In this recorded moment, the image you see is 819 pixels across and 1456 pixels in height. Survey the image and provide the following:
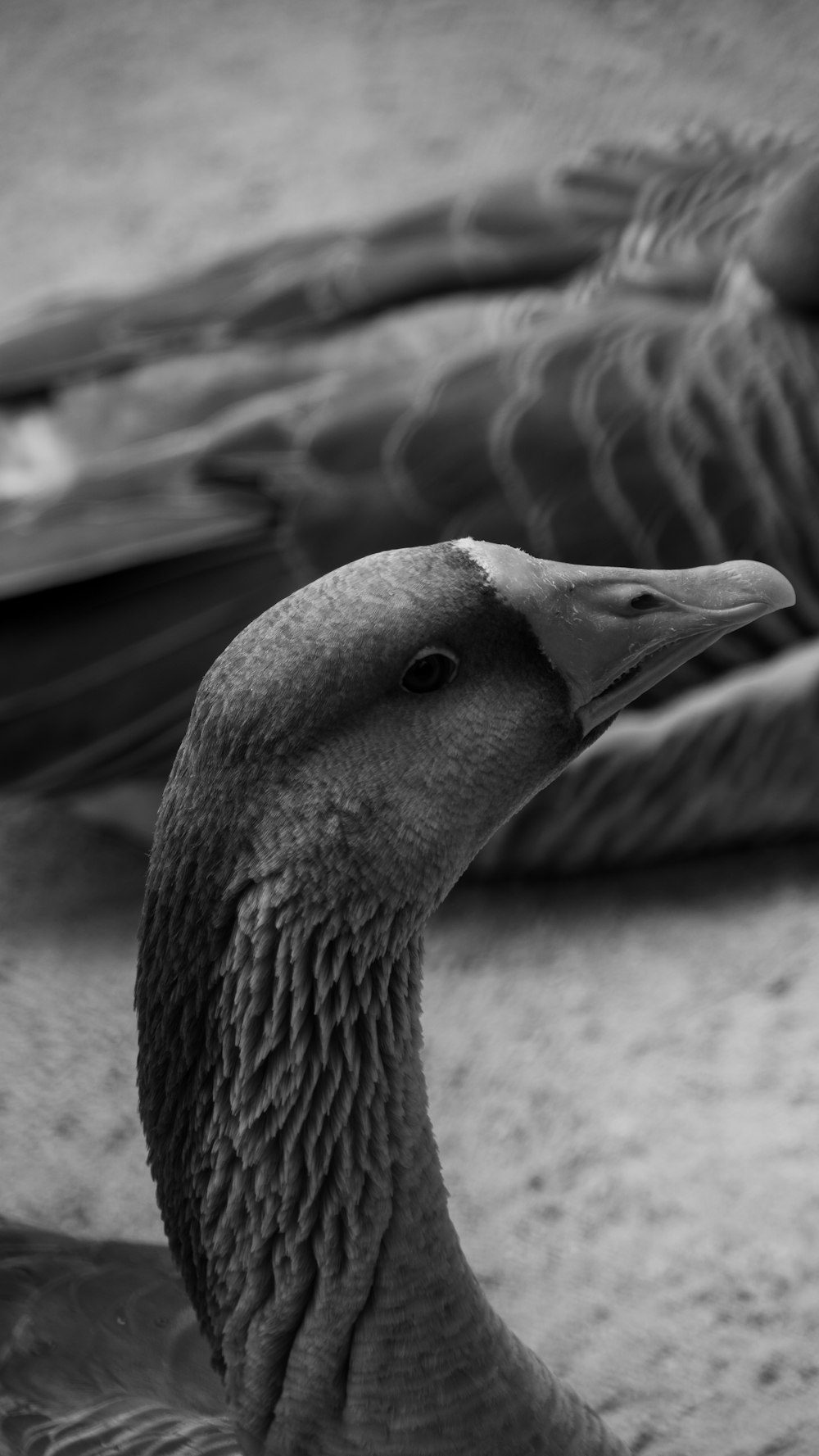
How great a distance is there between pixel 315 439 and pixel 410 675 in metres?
1.83

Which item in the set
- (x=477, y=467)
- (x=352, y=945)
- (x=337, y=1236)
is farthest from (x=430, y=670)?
(x=477, y=467)

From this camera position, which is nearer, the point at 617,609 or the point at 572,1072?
the point at 617,609

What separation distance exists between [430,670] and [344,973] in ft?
1.28

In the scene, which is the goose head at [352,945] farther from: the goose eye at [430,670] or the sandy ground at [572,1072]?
the sandy ground at [572,1072]

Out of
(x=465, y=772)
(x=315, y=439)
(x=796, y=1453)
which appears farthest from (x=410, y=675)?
(x=315, y=439)

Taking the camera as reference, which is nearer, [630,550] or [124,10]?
[630,550]

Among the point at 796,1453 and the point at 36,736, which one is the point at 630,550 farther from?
the point at 796,1453

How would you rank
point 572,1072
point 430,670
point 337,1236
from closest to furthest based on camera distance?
1. point 430,670
2. point 337,1236
3. point 572,1072

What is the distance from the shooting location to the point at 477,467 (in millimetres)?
3490

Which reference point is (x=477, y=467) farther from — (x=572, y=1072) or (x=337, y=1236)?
(x=337, y=1236)

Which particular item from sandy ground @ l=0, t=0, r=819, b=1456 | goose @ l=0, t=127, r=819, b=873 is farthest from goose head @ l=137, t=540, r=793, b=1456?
goose @ l=0, t=127, r=819, b=873

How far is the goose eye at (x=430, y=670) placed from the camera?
1.86m

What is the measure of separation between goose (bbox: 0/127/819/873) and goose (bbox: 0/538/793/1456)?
1.55 m

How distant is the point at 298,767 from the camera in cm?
185
